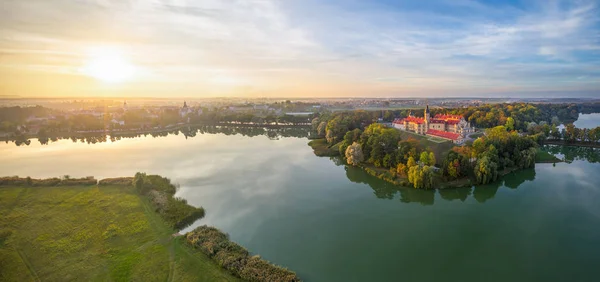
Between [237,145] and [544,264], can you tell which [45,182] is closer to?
[237,145]

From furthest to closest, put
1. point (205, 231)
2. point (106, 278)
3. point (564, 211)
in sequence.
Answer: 1. point (564, 211)
2. point (205, 231)
3. point (106, 278)

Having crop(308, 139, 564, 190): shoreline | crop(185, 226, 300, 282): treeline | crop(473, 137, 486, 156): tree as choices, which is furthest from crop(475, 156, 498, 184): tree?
crop(185, 226, 300, 282): treeline

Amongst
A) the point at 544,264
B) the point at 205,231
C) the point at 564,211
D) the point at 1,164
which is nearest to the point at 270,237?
the point at 205,231

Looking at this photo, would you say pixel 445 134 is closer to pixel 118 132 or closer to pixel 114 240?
pixel 114 240

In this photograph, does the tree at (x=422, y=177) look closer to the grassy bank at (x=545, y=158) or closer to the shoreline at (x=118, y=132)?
the grassy bank at (x=545, y=158)

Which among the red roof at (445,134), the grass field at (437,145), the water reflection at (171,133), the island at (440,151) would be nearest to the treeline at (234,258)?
the island at (440,151)

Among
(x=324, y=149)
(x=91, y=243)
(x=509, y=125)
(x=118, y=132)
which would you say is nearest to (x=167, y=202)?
(x=91, y=243)
